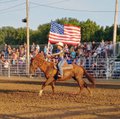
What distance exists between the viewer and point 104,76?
28516mm

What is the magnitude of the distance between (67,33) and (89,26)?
98.9 feet

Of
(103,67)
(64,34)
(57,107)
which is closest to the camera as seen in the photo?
(57,107)

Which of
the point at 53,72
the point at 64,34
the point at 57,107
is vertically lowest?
the point at 57,107

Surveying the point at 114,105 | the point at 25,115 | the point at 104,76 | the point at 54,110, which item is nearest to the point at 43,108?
the point at 54,110

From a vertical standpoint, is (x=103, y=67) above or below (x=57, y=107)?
above

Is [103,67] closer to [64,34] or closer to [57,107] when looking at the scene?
[64,34]

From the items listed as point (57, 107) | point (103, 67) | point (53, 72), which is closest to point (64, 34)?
point (103, 67)

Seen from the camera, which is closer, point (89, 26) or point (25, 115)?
point (25, 115)

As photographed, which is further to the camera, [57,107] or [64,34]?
[64,34]

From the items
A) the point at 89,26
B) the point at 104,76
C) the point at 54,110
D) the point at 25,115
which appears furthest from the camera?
the point at 89,26

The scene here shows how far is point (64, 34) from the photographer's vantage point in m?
30.5

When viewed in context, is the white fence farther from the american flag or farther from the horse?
the horse

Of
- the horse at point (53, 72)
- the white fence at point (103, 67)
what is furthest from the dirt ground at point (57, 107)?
the white fence at point (103, 67)

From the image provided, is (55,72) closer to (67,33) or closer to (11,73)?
(67,33)
